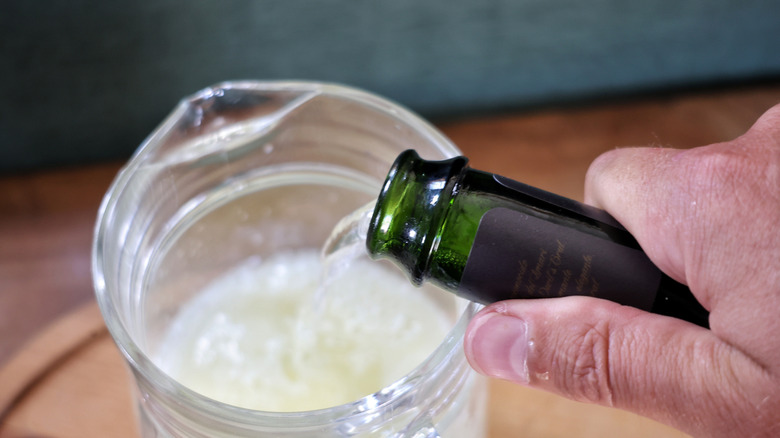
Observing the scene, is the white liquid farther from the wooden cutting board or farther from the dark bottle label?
the dark bottle label

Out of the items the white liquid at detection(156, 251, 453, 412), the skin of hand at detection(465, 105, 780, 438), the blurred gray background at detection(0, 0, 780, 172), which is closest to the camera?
the skin of hand at detection(465, 105, 780, 438)

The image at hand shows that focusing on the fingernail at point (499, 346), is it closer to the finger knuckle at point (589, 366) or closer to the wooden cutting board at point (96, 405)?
the finger knuckle at point (589, 366)

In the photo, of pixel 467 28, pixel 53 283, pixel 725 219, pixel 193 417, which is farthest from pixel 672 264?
pixel 53 283

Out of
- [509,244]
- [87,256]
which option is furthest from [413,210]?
[87,256]

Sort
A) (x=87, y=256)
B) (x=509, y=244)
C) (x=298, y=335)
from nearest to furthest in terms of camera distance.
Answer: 1. (x=509, y=244)
2. (x=298, y=335)
3. (x=87, y=256)

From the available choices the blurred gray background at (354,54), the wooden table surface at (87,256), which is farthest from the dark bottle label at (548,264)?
the blurred gray background at (354,54)

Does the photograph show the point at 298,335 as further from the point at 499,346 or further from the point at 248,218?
→ the point at 499,346

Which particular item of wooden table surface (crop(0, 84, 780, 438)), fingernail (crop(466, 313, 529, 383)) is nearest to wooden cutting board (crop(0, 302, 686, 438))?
wooden table surface (crop(0, 84, 780, 438))
